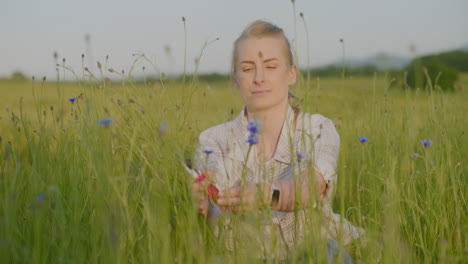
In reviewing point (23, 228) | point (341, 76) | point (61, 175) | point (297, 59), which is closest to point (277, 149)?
point (341, 76)

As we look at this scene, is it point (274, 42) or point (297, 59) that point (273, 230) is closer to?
point (297, 59)

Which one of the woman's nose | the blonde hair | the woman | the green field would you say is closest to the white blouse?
the woman

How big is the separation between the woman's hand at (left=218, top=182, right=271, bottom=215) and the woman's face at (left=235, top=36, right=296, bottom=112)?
646 millimetres

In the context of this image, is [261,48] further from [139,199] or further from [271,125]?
[139,199]

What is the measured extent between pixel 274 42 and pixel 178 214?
117 cm

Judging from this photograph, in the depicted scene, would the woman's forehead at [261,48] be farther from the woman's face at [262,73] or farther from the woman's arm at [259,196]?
the woman's arm at [259,196]

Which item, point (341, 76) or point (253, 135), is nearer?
point (253, 135)

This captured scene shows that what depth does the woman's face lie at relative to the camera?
7.91 feet

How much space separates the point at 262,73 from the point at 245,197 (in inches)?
35.4

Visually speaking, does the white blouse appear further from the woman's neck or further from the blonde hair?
the blonde hair

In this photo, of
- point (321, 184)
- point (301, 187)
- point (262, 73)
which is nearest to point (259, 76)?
point (262, 73)

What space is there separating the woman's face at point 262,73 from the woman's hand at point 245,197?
646 mm

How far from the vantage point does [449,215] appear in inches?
90.1

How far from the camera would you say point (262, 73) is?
94.4 inches
